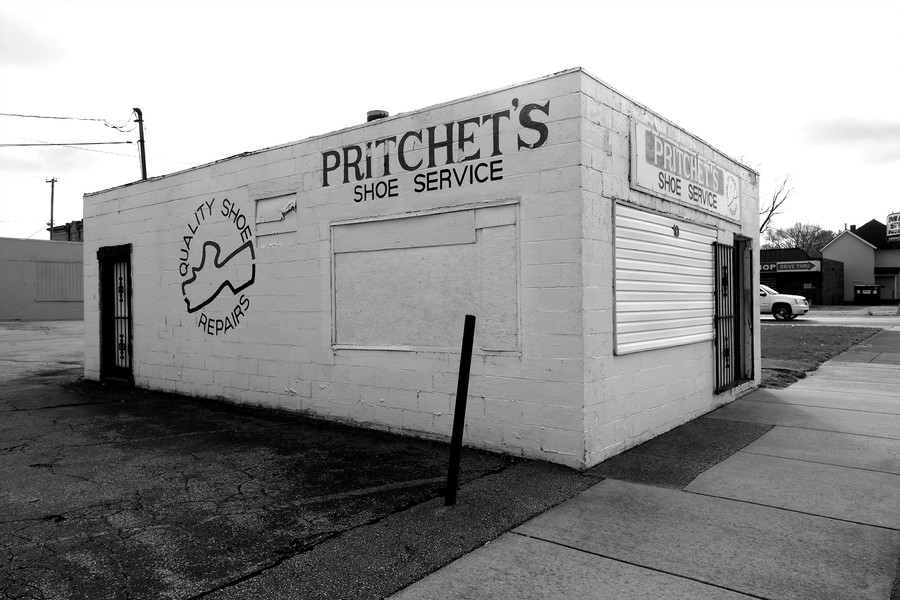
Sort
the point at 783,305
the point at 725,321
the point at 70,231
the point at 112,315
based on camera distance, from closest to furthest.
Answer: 1. the point at 725,321
2. the point at 112,315
3. the point at 783,305
4. the point at 70,231

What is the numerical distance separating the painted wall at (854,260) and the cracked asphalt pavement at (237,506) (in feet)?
221

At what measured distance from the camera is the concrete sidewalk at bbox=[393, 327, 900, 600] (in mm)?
3605

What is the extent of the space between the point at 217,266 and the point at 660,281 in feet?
20.8

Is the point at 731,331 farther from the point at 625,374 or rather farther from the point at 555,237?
the point at 555,237

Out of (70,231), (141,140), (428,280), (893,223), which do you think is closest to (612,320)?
(428,280)

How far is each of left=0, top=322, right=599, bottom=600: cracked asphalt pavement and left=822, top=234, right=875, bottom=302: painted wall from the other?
67.3m

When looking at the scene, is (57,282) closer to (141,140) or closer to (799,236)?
(141,140)

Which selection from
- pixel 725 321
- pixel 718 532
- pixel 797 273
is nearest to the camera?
pixel 718 532

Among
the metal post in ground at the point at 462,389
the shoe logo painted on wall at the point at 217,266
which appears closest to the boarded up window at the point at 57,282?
the shoe logo painted on wall at the point at 217,266

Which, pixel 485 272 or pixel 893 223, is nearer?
A: pixel 485 272

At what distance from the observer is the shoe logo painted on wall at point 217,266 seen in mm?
9273

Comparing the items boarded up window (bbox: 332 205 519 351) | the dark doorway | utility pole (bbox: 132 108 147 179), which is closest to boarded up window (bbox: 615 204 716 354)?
the dark doorway

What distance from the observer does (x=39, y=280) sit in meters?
34.8

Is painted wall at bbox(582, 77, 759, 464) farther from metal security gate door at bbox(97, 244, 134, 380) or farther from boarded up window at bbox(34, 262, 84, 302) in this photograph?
boarded up window at bbox(34, 262, 84, 302)
